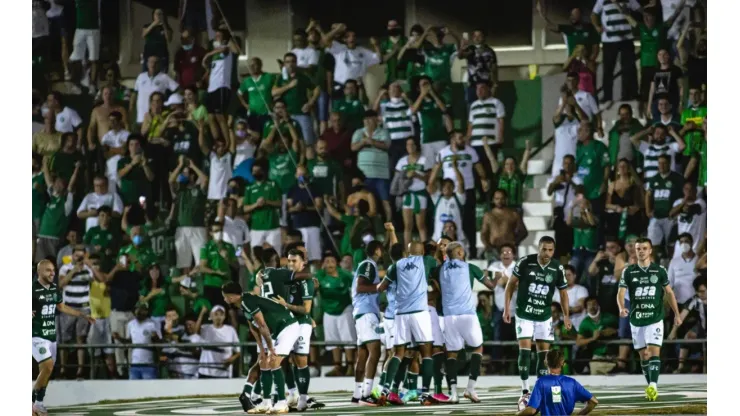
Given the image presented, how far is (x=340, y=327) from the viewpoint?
16656mm

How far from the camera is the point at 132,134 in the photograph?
61.4 ft

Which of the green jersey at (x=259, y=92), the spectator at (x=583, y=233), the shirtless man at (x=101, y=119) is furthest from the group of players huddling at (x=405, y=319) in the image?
the shirtless man at (x=101, y=119)

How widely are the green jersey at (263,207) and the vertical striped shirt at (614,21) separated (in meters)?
5.01

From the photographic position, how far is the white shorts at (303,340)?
12062 mm

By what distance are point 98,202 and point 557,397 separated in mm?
10655

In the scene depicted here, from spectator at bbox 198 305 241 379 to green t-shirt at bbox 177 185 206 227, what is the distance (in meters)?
1.61

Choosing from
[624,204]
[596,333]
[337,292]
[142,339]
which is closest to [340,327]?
[337,292]

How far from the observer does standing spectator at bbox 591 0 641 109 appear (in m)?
17.5

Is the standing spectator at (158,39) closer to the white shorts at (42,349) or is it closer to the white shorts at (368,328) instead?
the white shorts at (42,349)

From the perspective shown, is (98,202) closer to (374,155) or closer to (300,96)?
(300,96)

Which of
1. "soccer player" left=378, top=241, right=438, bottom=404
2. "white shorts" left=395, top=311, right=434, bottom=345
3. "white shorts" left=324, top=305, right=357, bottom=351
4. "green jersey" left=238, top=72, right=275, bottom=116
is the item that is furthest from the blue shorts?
"white shorts" left=395, top=311, right=434, bottom=345
